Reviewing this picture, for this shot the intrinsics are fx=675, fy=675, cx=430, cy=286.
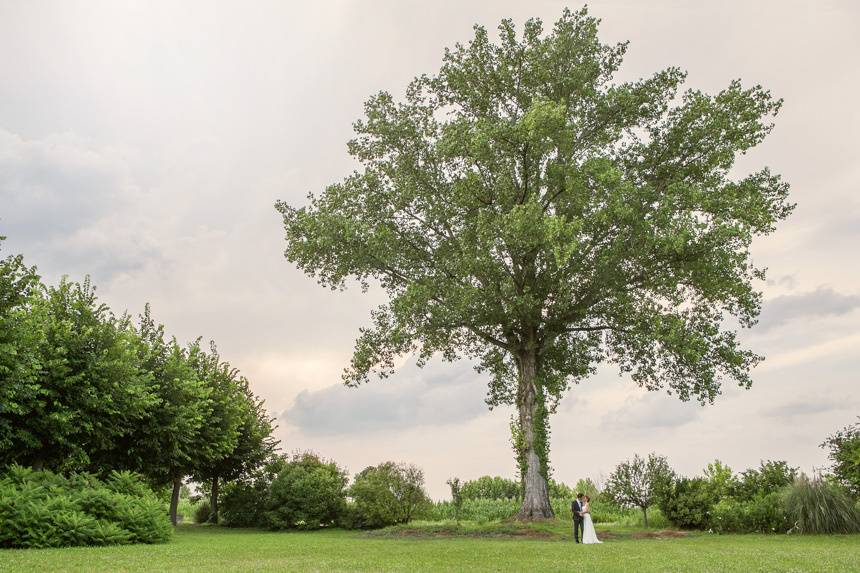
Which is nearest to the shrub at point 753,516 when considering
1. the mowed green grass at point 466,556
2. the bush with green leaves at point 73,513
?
the mowed green grass at point 466,556

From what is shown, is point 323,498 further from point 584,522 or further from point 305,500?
point 584,522

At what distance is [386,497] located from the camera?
35.7 meters

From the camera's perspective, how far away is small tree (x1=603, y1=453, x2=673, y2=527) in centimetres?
3134

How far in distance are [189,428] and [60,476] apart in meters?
9.56

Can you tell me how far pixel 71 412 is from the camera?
2775 centimetres

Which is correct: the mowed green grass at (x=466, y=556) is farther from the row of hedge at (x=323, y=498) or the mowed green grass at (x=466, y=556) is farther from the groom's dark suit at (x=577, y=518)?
the row of hedge at (x=323, y=498)

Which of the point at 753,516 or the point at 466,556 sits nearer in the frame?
the point at 466,556

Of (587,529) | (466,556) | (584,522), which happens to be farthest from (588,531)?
(466,556)

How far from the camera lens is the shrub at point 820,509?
25.9 metres

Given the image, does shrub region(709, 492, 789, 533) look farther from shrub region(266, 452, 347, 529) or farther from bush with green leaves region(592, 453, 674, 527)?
shrub region(266, 452, 347, 529)

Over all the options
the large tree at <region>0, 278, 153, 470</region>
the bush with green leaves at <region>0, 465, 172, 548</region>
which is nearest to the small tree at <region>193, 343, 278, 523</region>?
the large tree at <region>0, 278, 153, 470</region>

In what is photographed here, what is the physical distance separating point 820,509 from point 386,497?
65.6ft

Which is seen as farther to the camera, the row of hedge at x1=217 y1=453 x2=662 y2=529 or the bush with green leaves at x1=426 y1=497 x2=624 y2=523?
the bush with green leaves at x1=426 y1=497 x2=624 y2=523

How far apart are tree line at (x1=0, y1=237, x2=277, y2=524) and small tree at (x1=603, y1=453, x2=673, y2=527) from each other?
67.4 ft
